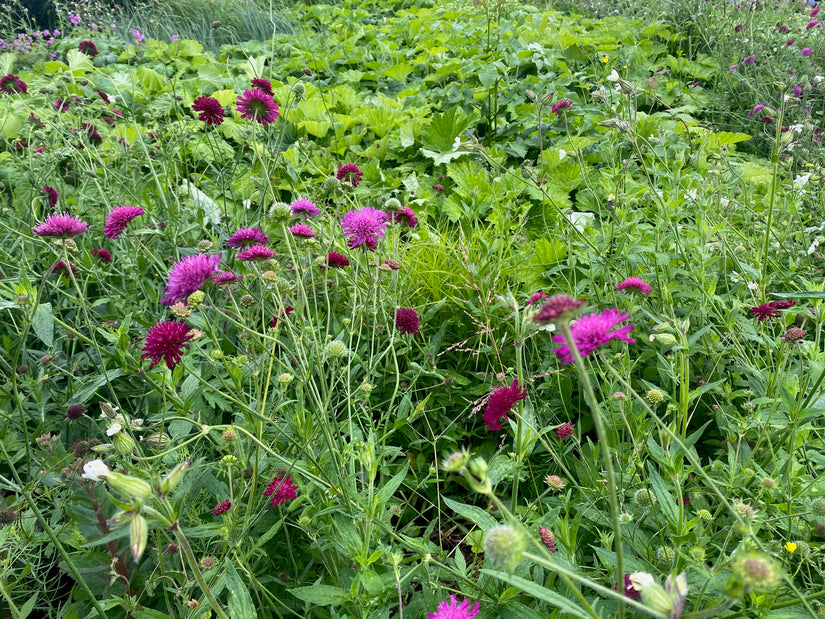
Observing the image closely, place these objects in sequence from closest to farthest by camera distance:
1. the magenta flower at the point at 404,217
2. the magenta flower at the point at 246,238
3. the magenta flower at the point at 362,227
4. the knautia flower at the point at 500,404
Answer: the knautia flower at the point at 500,404 < the magenta flower at the point at 246,238 < the magenta flower at the point at 362,227 < the magenta flower at the point at 404,217

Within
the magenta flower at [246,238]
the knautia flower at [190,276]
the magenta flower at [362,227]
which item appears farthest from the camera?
Answer: the magenta flower at [362,227]

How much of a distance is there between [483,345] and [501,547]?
4.48 ft

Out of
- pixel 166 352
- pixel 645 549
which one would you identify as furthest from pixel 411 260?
pixel 645 549

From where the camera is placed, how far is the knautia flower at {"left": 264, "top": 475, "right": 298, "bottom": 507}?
3.87 feet

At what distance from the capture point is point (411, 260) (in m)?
2.42

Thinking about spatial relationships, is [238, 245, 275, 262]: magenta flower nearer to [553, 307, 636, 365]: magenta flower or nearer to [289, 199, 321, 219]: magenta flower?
[289, 199, 321, 219]: magenta flower

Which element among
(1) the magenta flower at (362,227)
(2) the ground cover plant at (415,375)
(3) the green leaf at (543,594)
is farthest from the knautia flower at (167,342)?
(3) the green leaf at (543,594)

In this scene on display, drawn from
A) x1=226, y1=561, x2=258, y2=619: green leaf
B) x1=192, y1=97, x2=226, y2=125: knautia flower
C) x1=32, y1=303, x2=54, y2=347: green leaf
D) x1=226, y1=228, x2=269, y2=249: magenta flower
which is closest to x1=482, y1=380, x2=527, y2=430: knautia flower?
x1=226, y1=561, x2=258, y2=619: green leaf

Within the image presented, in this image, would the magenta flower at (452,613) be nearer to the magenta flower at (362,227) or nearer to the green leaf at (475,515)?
the green leaf at (475,515)

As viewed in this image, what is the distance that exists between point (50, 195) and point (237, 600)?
1991 millimetres

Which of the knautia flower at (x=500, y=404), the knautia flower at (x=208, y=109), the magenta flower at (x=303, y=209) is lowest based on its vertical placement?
the knautia flower at (x=500, y=404)

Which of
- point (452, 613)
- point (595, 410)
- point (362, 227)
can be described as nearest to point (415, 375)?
point (362, 227)

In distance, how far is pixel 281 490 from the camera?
3.97ft

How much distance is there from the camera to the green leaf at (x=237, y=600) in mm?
859
